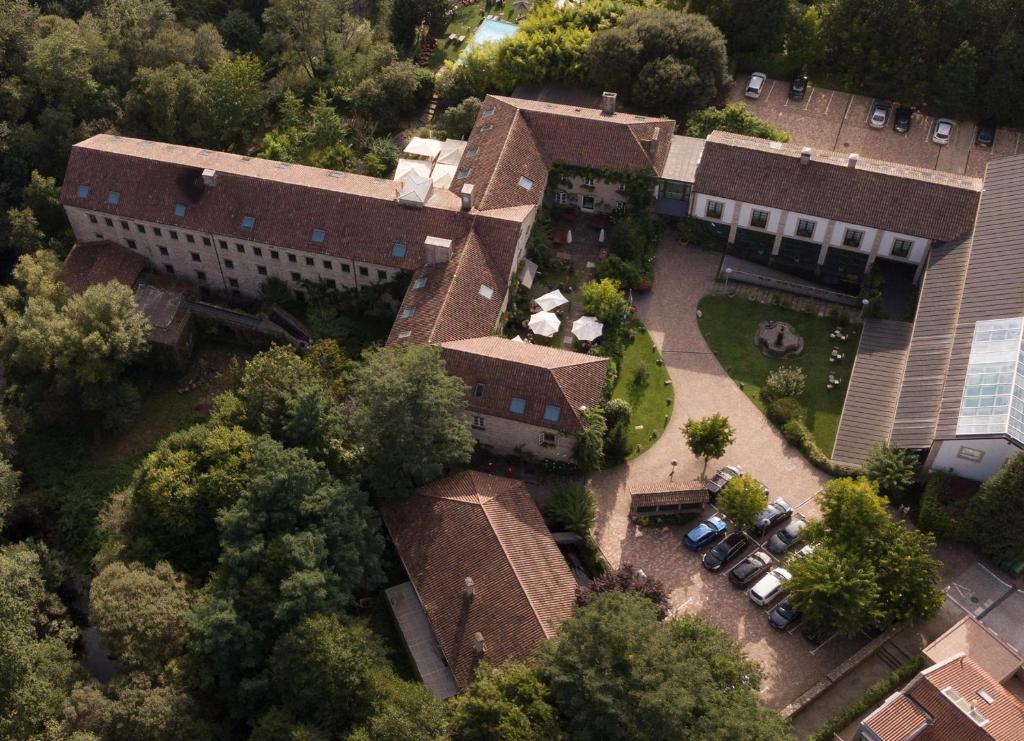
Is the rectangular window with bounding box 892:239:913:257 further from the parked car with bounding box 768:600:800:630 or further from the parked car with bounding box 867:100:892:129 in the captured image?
the parked car with bounding box 768:600:800:630

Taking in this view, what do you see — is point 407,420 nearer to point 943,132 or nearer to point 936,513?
point 936,513

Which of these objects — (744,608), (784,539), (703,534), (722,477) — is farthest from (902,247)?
(744,608)

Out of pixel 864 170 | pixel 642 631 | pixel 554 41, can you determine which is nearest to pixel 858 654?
pixel 642 631

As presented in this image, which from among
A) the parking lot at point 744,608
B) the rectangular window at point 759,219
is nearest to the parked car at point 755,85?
the rectangular window at point 759,219

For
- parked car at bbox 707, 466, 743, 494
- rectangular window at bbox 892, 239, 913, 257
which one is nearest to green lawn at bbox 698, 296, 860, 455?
parked car at bbox 707, 466, 743, 494

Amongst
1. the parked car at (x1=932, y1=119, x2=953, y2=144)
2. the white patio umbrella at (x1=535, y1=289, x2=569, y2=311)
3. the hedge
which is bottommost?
the hedge

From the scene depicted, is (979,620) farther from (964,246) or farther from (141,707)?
(141,707)

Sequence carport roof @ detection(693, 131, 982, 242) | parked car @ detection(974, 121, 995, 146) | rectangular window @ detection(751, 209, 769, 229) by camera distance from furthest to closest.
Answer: parked car @ detection(974, 121, 995, 146) → rectangular window @ detection(751, 209, 769, 229) → carport roof @ detection(693, 131, 982, 242)
